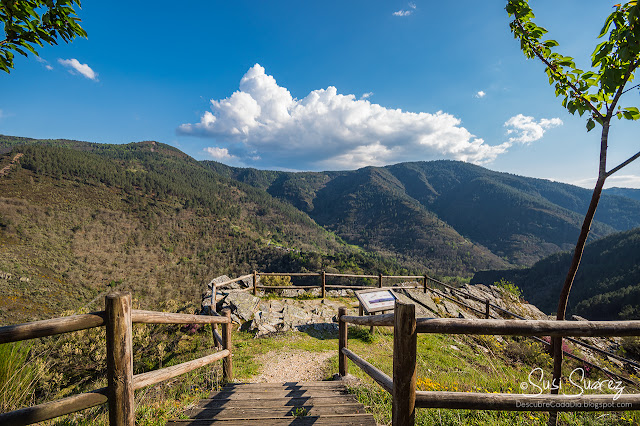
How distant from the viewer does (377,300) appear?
265 inches

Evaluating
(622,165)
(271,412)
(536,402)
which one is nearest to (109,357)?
(271,412)

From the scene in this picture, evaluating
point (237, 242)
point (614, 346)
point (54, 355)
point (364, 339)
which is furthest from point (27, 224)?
point (614, 346)

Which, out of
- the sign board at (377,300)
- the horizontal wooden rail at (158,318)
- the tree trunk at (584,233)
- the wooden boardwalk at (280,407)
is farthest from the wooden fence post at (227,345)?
the tree trunk at (584,233)

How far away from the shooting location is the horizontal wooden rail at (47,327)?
4.91 ft

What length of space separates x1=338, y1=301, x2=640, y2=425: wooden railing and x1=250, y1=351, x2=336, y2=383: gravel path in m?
3.83

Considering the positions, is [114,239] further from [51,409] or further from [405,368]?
[405,368]

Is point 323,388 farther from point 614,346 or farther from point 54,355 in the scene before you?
point 614,346

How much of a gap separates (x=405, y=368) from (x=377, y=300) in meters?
5.19

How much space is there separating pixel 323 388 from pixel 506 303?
517 inches

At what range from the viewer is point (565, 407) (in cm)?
169

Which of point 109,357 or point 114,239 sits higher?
point 109,357

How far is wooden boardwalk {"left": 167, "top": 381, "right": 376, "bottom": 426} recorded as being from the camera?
8.07 ft

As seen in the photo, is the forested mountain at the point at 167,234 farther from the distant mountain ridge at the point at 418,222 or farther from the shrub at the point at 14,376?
the shrub at the point at 14,376

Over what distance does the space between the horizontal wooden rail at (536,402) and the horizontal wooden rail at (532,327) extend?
410 millimetres
